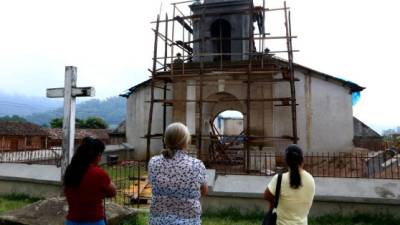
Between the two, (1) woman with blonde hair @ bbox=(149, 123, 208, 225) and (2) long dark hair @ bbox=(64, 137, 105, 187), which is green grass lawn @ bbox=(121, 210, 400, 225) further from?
(1) woman with blonde hair @ bbox=(149, 123, 208, 225)

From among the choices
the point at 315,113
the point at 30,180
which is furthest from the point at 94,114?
the point at 30,180

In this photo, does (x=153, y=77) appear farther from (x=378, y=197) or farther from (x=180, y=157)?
(x=180, y=157)

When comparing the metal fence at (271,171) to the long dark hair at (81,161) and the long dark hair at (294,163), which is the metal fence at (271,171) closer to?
the long dark hair at (81,161)

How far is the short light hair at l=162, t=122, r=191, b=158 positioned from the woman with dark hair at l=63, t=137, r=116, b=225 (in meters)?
0.80

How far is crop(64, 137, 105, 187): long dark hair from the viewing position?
3.26m

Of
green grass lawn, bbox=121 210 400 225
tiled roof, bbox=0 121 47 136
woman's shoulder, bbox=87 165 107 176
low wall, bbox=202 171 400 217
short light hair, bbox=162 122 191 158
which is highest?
tiled roof, bbox=0 121 47 136

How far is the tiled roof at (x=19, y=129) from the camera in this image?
27.0m

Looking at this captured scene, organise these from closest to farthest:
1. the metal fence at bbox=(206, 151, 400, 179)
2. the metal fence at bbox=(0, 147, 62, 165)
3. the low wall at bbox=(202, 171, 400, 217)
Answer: the low wall at bbox=(202, 171, 400, 217) < the metal fence at bbox=(206, 151, 400, 179) < the metal fence at bbox=(0, 147, 62, 165)

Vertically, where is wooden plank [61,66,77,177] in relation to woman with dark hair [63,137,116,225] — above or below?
above

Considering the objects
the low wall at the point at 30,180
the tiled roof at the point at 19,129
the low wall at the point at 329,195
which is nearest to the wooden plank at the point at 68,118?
the low wall at the point at 30,180

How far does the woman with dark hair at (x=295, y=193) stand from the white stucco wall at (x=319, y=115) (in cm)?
1216

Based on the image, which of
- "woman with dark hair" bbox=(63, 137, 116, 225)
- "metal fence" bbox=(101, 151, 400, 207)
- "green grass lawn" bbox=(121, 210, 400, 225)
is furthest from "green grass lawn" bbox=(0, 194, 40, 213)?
"woman with dark hair" bbox=(63, 137, 116, 225)

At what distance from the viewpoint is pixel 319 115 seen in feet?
51.1

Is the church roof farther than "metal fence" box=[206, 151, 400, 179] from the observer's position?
Yes
